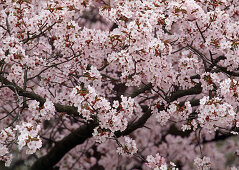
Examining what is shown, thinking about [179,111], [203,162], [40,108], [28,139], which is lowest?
[203,162]

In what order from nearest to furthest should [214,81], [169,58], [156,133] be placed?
[214,81], [169,58], [156,133]

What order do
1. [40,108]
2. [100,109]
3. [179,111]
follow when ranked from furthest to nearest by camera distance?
[179,111], [40,108], [100,109]

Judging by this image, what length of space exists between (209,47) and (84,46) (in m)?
1.93

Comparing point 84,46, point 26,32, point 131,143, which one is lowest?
point 131,143

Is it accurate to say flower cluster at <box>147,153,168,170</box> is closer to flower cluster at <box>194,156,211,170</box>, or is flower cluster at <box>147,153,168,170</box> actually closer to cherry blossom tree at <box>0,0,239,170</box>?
cherry blossom tree at <box>0,0,239,170</box>

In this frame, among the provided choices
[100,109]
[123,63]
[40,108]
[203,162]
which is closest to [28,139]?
[100,109]

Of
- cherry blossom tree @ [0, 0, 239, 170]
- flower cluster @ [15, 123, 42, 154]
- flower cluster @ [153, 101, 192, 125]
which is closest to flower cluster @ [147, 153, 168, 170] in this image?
cherry blossom tree @ [0, 0, 239, 170]

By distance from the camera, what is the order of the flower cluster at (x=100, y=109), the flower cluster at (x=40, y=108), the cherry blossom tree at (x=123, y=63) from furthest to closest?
the flower cluster at (x=40, y=108) → the cherry blossom tree at (x=123, y=63) → the flower cluster at (x=100, y=109)

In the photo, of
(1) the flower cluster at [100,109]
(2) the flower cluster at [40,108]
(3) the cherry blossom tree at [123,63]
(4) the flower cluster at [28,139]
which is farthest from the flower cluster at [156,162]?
(4) the flower cluster at [28,139]

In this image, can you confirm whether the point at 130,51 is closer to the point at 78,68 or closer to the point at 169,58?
the point at 78,68

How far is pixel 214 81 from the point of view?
14.8 feet

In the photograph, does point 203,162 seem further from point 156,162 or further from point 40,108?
point 40,108

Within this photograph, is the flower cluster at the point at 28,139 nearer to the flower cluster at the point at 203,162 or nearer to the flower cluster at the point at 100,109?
the flower cluster at the point at 100,109

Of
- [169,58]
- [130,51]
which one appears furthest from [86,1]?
[169,58]
